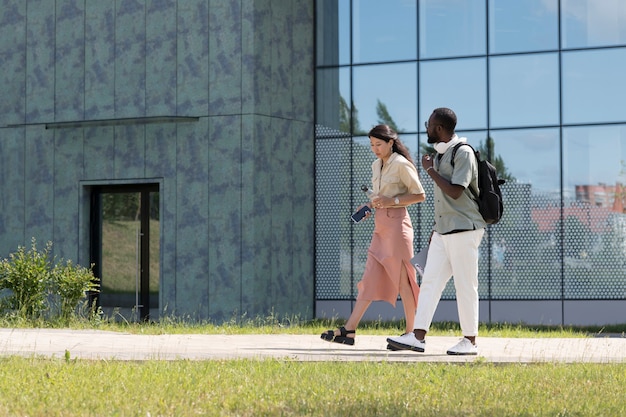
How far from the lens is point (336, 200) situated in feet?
72.5

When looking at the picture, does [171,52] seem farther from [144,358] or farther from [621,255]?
[144,358]

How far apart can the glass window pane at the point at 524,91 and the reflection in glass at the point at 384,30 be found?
1.81m

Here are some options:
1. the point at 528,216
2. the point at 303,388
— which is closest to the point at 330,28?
the point at 528,216

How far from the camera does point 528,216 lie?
69.1 ft

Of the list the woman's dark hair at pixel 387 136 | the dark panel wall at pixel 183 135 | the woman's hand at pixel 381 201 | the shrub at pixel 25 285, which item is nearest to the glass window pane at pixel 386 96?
the dark panel wall at pixel 183 135

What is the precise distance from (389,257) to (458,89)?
11.6 meters

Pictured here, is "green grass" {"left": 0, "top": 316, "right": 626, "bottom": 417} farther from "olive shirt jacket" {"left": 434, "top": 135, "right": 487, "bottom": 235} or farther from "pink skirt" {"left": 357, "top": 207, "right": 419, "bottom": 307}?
"pink skirt" {"left": 357, "top": 207, "right": 419, "bottom": 307}

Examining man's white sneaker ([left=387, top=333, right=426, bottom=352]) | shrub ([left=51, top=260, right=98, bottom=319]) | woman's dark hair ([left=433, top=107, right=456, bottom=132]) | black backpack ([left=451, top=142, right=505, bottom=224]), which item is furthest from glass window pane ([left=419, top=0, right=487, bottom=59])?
man's white sneaker ([left=387, top=333, right=426, bottom=352])

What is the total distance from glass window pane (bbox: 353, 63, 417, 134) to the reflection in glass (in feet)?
0.77

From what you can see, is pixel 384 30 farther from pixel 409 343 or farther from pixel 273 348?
pixel 409 343

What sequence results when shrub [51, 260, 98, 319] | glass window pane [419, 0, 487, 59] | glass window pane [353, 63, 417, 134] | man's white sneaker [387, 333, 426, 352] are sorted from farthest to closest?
glass window pane [353, 63, 417, 134], glass window pane [419, 0, 487, 59], shrub [51, 260, 98, 319], man's white sneaker [387, 333, 426, 352]

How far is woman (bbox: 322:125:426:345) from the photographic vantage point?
408 inches

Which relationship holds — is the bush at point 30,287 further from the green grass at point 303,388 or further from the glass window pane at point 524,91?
the glass window pane at point 524,91

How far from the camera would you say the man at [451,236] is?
9375 mm
